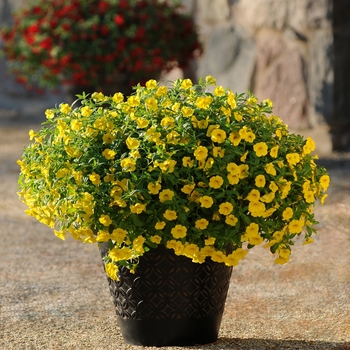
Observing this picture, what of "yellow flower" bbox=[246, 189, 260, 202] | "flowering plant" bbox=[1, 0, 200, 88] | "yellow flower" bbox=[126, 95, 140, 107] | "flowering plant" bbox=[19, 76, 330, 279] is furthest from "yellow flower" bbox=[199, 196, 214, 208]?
"flowering plant" bbox=[1, 0, 200, 88]

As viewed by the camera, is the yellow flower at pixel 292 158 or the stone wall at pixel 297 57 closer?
the yellow flower at pixel 292 158

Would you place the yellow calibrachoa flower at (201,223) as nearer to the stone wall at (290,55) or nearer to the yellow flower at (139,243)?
the yellow flower at (139,243)

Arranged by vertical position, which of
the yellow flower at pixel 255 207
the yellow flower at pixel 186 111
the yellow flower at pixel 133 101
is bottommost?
the yellow flower at pixel 255 207

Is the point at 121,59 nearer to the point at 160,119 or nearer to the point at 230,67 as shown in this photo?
the point at 230,67

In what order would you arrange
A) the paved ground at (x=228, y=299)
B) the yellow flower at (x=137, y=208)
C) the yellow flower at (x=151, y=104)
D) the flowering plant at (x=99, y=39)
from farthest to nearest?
the flowering plant at (x=99, y=39)
the paved ground at (x=228, y=299)
the yellow flower at (x=151, y=104)
the yellow flower at (x=137, y=208)

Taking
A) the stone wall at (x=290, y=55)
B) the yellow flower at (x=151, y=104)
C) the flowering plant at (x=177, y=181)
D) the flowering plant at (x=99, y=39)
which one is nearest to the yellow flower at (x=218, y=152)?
the flowering plant at (x=177, y=181)

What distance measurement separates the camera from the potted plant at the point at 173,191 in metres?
2.11

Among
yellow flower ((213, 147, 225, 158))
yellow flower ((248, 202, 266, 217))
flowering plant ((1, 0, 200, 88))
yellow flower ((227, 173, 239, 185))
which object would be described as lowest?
yellow flower ((248, 202, 266, 217))

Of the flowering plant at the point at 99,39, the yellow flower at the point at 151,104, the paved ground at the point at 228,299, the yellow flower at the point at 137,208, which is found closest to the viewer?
the yellow flower at the point at 137,208

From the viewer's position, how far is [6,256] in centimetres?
346

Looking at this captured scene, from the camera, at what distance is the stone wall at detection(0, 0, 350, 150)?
5312 millimetres

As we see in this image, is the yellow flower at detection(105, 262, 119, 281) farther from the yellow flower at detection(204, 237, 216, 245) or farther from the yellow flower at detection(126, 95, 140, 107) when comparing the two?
the yellow flower at detection(126, 95, 140, 107)

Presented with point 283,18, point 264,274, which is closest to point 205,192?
point 264,274

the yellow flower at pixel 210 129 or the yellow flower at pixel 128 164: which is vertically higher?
the yellow flower at pixel 210 129
